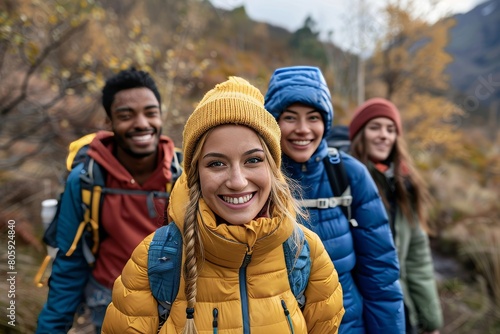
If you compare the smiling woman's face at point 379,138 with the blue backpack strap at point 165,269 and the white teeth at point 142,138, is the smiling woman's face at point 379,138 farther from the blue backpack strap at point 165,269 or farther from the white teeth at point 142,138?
the blue backpack strap at point 165,269

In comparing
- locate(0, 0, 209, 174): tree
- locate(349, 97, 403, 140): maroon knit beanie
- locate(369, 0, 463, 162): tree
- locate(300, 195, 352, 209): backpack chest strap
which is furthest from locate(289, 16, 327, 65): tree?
locate(300, 195, 352, 209): backpack chest strap

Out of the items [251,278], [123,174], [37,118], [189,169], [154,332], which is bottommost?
[154,332]

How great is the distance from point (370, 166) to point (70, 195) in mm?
2069

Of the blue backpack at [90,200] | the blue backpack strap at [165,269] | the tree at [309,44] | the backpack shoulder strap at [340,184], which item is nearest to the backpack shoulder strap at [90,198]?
the blue backpack at [90,200]

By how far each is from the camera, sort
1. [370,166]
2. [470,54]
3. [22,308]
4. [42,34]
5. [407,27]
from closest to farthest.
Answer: [370,166]
[22,308]
[42,34]
[407,27]
[470,54]

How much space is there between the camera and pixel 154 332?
1.41 m

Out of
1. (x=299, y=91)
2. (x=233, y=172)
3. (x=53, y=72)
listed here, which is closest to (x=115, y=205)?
(x=233, y=172)

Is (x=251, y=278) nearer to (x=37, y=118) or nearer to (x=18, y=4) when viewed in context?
(x=37, y=118)

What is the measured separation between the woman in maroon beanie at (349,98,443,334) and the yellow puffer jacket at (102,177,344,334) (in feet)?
4.57

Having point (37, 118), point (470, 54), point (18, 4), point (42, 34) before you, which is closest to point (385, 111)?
point (42, 34)

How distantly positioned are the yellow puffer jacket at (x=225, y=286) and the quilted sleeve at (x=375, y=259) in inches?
25.1

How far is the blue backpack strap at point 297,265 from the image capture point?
149 cm

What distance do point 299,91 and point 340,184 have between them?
58 centimetres

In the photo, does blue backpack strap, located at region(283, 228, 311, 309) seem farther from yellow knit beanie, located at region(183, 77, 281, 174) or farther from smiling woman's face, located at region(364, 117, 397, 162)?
smiling woman's face, located at region(364, 117, 397, 162)
